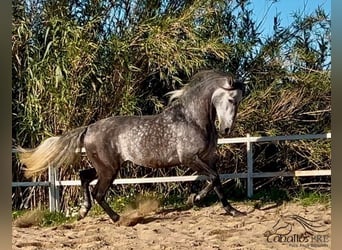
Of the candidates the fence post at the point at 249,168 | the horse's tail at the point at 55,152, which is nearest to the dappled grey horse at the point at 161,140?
the horse's tail at the point at 55,152

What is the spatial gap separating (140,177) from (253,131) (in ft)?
2.31

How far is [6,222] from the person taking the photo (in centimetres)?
323

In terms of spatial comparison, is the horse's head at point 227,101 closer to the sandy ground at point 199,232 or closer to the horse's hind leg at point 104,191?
the sandy ground at point 199,232

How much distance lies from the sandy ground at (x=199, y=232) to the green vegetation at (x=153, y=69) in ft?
0.54

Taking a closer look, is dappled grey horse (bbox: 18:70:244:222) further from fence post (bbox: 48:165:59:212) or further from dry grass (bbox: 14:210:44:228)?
dry grass (bbox: 14:210:44:228)

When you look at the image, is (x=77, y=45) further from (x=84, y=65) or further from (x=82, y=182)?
(x=82, y=182)

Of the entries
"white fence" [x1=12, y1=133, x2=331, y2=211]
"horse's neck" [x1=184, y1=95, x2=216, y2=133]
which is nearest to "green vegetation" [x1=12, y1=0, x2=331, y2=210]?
"white fence" [x1=12, y1=133, x2=331, y2=211]

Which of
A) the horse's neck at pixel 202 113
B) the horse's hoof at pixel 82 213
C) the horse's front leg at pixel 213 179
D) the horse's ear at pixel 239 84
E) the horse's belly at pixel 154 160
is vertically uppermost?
the horse's ear at pixel 239 84

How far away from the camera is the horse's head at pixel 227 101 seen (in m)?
3.37

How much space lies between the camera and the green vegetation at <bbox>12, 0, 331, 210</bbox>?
343 centimetres

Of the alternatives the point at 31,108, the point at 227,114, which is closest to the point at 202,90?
the point at 227,114

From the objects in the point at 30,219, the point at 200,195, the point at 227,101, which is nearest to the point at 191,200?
the point at 200,195

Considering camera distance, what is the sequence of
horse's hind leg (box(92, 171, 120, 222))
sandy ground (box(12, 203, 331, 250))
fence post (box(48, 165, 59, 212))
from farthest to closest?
fence post (box(48, 165, 59, 212)) < horse's hind leg (box(92, 171, 120, 222)) < sandy ground (box(12, 203, 331, 250))

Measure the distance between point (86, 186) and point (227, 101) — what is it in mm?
952
